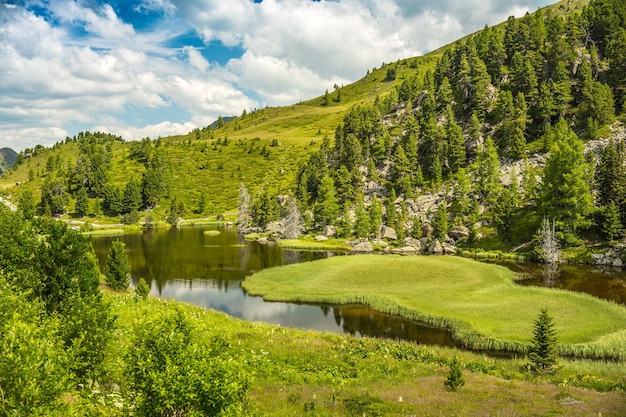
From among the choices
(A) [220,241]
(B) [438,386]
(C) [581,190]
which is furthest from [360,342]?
(A) [220,241]

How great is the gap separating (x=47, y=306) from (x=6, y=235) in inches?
285

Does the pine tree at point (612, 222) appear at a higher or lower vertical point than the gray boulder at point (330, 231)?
higher

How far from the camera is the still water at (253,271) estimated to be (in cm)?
5188

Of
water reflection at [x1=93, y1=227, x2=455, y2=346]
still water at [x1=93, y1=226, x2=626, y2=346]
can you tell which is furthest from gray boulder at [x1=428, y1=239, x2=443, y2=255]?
water reflection at [x1=93, y1=227, x2=455, y2=346]

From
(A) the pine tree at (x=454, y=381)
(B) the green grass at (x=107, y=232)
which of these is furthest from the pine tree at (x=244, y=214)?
(A) the pine tree at (x=454, y=381)

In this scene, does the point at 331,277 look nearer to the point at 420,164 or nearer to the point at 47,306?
the point at 47,306

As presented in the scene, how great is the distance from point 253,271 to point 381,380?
60.4 m

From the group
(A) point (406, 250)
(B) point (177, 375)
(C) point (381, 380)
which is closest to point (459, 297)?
(C) point (381, 380)

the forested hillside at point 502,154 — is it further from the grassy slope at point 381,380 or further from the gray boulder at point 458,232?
the grassy slope at point 381,380

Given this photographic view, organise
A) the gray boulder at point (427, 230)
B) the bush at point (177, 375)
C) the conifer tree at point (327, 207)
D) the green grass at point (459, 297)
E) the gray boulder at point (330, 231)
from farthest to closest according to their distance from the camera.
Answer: the conifer tree at point (327, 207) < the gray boulder at point (330, 231) < the gray boulder at point (427, 230) < the green grass at point (459, 297) < the bush at point (177, 375)

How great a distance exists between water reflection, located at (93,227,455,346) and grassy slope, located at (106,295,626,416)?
30.4 ft

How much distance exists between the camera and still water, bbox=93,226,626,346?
51875 mm

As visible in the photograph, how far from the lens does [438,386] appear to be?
27250mm

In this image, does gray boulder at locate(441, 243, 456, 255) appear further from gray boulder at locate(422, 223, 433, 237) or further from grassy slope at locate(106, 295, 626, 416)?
grassy slope at locate(106, 295, 626, 416)
